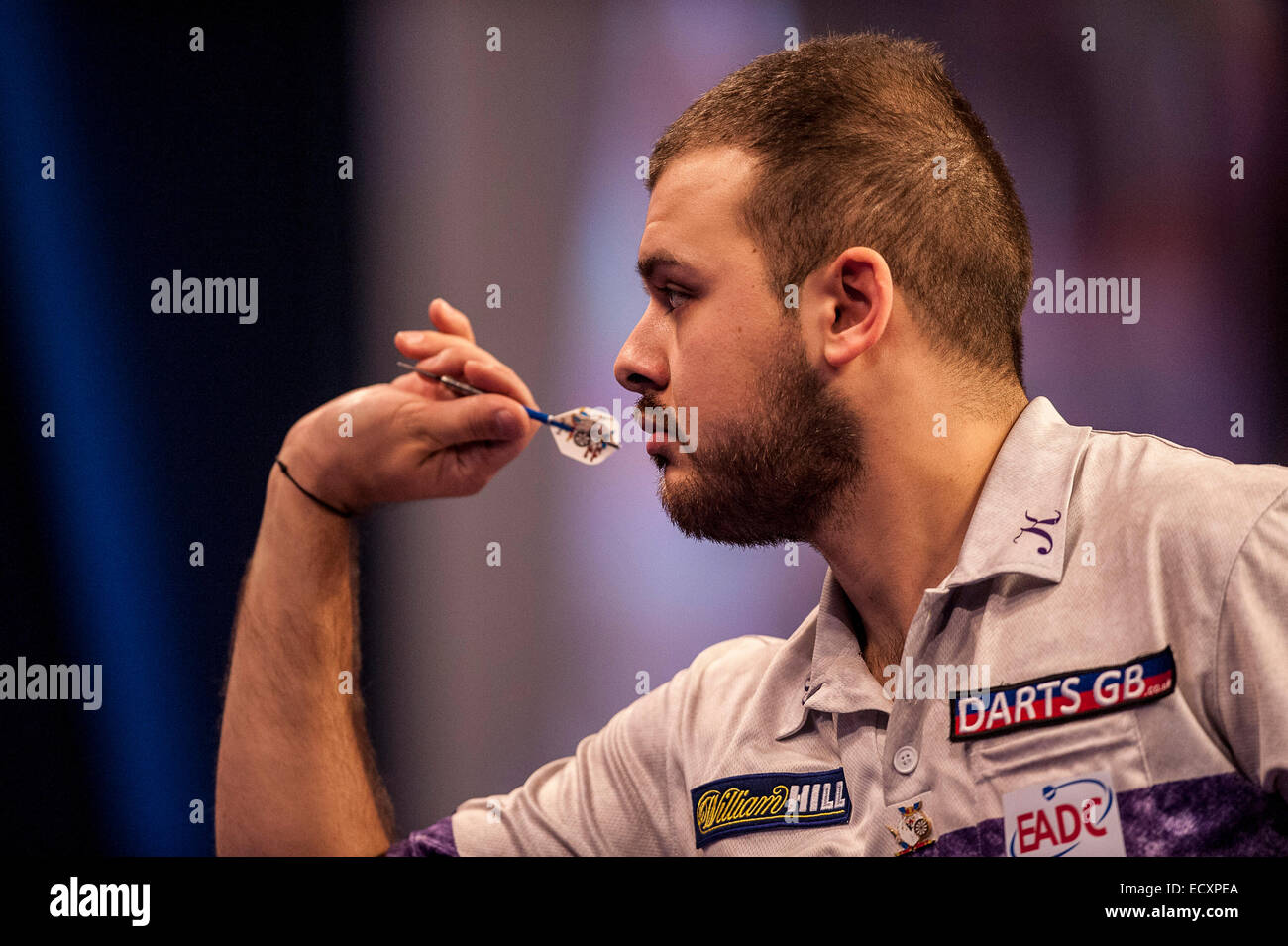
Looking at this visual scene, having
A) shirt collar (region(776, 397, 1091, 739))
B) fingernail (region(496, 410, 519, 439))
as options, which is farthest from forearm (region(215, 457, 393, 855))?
shirt collar (region(776, 397, 1091, 739))

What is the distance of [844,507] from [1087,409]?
0.73 meters

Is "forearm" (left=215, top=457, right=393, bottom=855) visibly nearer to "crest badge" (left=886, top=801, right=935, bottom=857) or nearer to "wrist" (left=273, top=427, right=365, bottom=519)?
"wrist" (left=273, top=427, right=365, bottom=519)

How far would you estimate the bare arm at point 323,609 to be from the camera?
1.95m

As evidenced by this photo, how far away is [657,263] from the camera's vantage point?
1757 millimetres

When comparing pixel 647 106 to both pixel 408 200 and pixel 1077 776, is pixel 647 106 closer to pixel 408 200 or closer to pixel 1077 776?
pixel 408 200

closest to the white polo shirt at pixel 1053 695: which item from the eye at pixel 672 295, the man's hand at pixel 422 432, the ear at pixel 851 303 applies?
the ear at pixel 851 303

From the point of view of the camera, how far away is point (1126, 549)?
147cm

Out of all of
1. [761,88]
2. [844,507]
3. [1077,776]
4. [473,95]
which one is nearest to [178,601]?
[473,95]

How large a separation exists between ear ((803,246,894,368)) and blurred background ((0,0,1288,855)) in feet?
1.98

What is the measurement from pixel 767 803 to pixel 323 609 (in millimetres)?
971

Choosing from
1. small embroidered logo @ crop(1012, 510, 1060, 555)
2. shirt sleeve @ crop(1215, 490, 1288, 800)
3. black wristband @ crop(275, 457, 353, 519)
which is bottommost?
shirt sleeve @ crop(1215, 490, 1288, 800)

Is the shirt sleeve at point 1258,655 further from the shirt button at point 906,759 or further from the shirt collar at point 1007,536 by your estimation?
the shirt button at point 906,759

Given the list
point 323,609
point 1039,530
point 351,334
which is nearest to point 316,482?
point 323,609

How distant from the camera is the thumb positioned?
1.88 m
